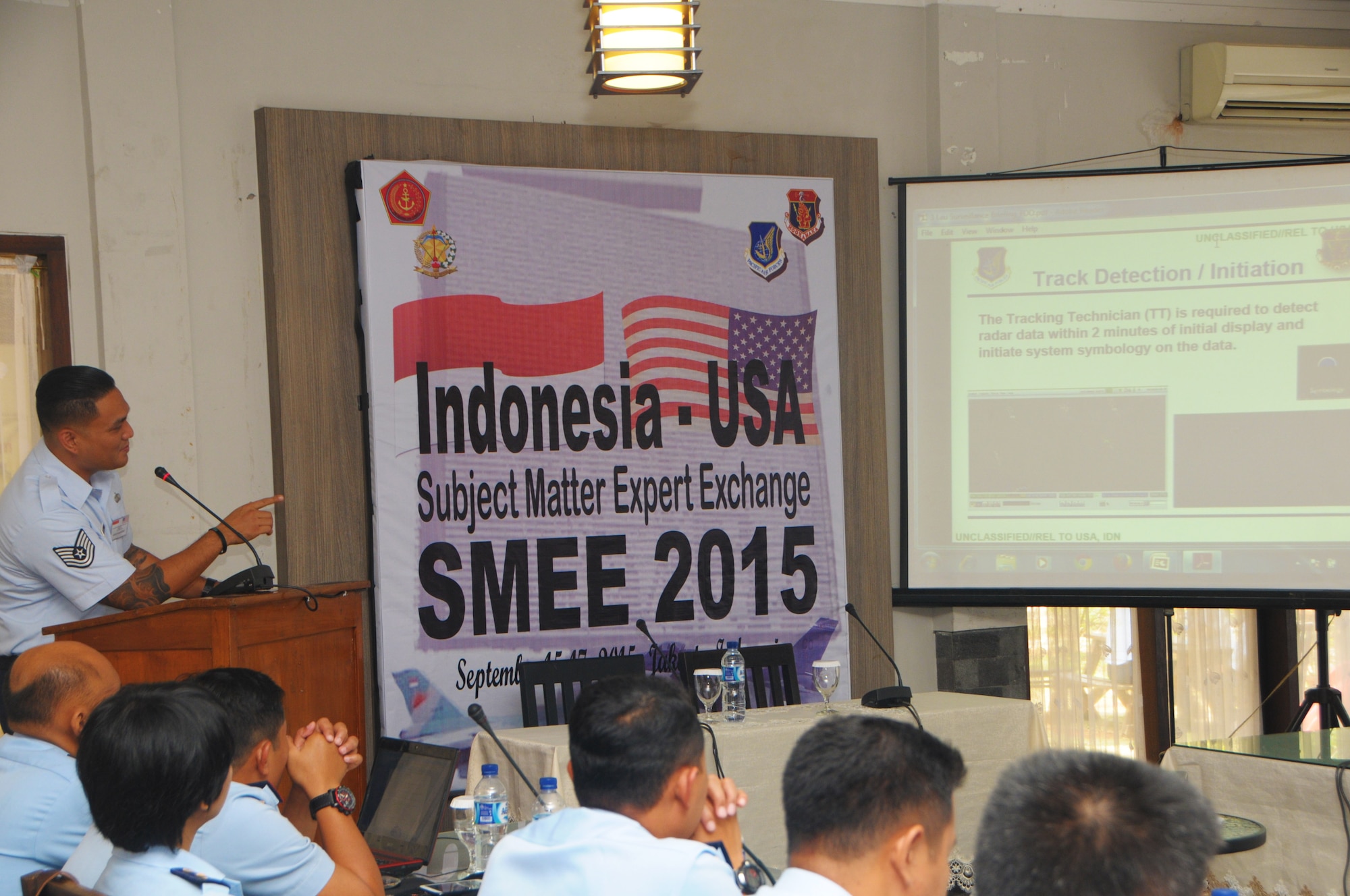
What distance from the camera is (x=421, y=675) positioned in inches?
154

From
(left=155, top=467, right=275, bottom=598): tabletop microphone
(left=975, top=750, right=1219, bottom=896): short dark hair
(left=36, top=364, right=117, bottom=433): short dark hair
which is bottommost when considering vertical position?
(left=155, top=467, right=275, bottom=598): tabletop microphone

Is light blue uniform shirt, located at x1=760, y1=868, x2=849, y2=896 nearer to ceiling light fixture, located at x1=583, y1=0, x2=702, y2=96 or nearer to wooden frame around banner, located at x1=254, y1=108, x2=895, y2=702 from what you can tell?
ceiling light fixture, located at x1=583, y1=0, x2=702, y2=96

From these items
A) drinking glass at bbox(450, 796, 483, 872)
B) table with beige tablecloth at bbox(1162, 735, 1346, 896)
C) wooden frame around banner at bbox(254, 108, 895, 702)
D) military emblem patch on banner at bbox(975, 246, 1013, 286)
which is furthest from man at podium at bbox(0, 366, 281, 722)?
military emblem patch on banner at bbox(975, 246, 1013, 286)

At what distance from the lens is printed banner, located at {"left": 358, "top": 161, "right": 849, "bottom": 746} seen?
12.9ft

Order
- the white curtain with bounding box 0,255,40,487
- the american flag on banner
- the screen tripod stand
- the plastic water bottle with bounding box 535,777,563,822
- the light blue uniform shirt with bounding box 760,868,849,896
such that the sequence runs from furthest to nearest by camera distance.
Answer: the american flag on banner → the screen tripod stand → the white curtain with bounding box 0,255,40,487 → the plastic water bottle with bounding box 535,777,563,822 → the light blue uniform shirt with bounding box 760,868,849,896

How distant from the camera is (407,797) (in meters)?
2.44

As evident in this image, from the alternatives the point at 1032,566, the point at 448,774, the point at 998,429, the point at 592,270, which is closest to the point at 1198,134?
the point at 998,429

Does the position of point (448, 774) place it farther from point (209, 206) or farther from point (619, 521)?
point (209, 206)

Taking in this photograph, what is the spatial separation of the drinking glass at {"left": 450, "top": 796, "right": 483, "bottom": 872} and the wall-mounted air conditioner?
4.32 meters

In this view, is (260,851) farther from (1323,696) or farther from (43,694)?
(1323,696)

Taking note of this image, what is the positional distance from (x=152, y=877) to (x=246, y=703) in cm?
→ 57

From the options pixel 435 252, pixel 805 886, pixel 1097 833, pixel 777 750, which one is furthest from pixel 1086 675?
pixel 1097 833

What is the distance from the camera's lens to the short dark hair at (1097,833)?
1.00 m

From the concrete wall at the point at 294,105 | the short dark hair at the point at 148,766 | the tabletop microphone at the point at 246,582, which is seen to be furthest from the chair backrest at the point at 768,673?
the short dark hair at the point at 148,766
